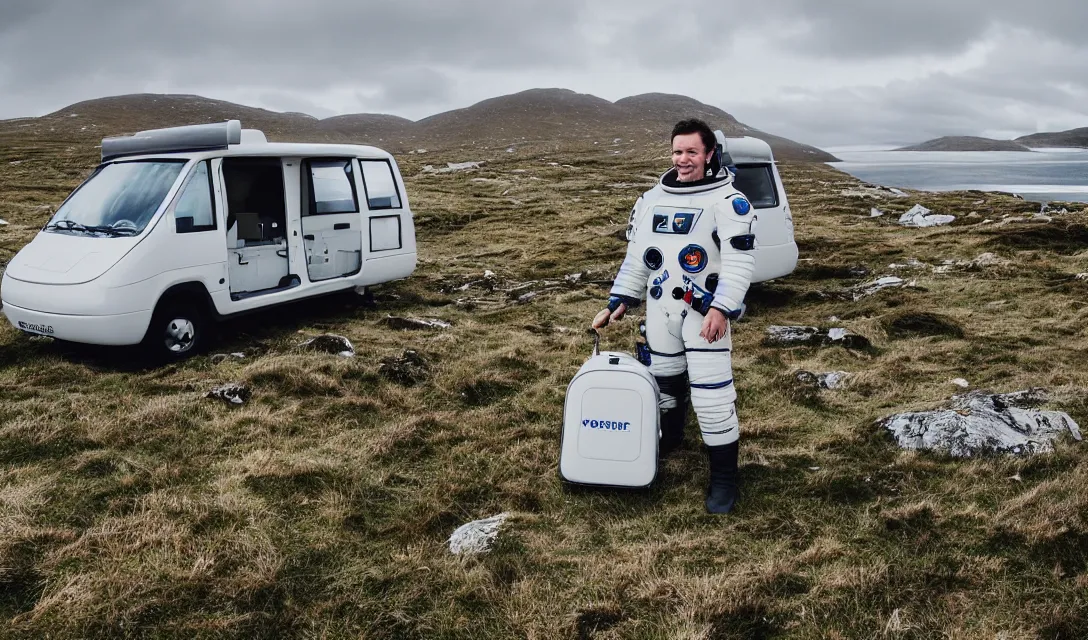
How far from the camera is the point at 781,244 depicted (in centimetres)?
1195

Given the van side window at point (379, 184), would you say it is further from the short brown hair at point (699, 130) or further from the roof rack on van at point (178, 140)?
the short brown hair at point (699, 130)

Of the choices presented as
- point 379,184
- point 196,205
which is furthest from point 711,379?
point 379,184

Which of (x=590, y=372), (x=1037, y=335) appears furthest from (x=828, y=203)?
(x=590, y=372)

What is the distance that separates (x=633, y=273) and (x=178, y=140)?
6.86 m

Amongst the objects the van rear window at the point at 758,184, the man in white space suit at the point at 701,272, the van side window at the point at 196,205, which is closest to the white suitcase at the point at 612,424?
the man in white space suit at the point at 701,272

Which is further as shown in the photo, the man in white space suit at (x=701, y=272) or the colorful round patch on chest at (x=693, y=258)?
the colorful round patch on chest at (x=693, y=258)

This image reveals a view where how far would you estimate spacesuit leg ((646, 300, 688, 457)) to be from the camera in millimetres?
5121

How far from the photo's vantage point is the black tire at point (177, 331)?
8.34 m

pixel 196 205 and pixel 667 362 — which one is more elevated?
pixel 196 205

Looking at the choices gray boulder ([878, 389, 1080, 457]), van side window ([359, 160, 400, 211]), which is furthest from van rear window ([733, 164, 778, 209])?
gray boulder ([878, 389, 1080, 457])

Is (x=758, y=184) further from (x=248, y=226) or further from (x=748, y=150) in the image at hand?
(x=248, y=226)

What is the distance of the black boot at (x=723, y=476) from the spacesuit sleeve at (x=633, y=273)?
120cm

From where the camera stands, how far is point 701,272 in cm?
489

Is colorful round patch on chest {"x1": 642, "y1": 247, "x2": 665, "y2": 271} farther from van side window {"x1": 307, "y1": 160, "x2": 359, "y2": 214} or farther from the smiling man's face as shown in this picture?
van side window {"x1": 307, "y1": 160, "x2": 359, "y2": 214}
